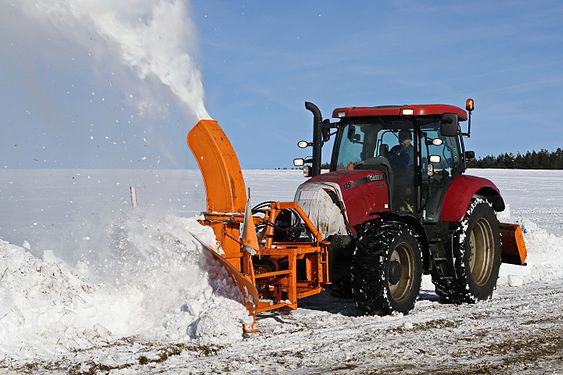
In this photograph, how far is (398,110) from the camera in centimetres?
694

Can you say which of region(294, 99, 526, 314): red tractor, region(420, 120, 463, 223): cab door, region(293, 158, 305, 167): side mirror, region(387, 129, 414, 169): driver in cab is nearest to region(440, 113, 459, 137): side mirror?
region(294, 99, 526, 314): red tractor

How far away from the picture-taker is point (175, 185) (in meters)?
7.08

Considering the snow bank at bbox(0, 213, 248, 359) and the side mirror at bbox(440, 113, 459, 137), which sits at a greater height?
the side mirror at bbox(440, 113, 459, 137)

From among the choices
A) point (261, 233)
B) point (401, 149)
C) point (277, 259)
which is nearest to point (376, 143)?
point (401, 149)

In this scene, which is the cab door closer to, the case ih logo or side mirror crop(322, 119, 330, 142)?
the case ih logo

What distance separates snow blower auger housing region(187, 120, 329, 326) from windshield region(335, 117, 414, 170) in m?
1.23

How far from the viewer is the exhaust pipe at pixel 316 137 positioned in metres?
6.89

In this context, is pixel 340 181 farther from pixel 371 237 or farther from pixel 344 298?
pixel 344 298

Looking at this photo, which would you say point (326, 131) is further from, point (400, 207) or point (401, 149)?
point (400, 207)

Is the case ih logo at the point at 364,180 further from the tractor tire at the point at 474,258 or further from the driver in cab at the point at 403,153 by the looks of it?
the tractor tire at the point at 474,258

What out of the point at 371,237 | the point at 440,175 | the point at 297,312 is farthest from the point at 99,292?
the point at 440,175

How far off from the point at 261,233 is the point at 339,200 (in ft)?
2.61

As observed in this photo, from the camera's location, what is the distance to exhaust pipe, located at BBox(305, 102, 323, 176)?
689cm

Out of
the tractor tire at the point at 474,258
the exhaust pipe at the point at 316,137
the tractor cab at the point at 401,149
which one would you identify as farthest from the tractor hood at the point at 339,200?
the tractor tire at the point at 474,258
